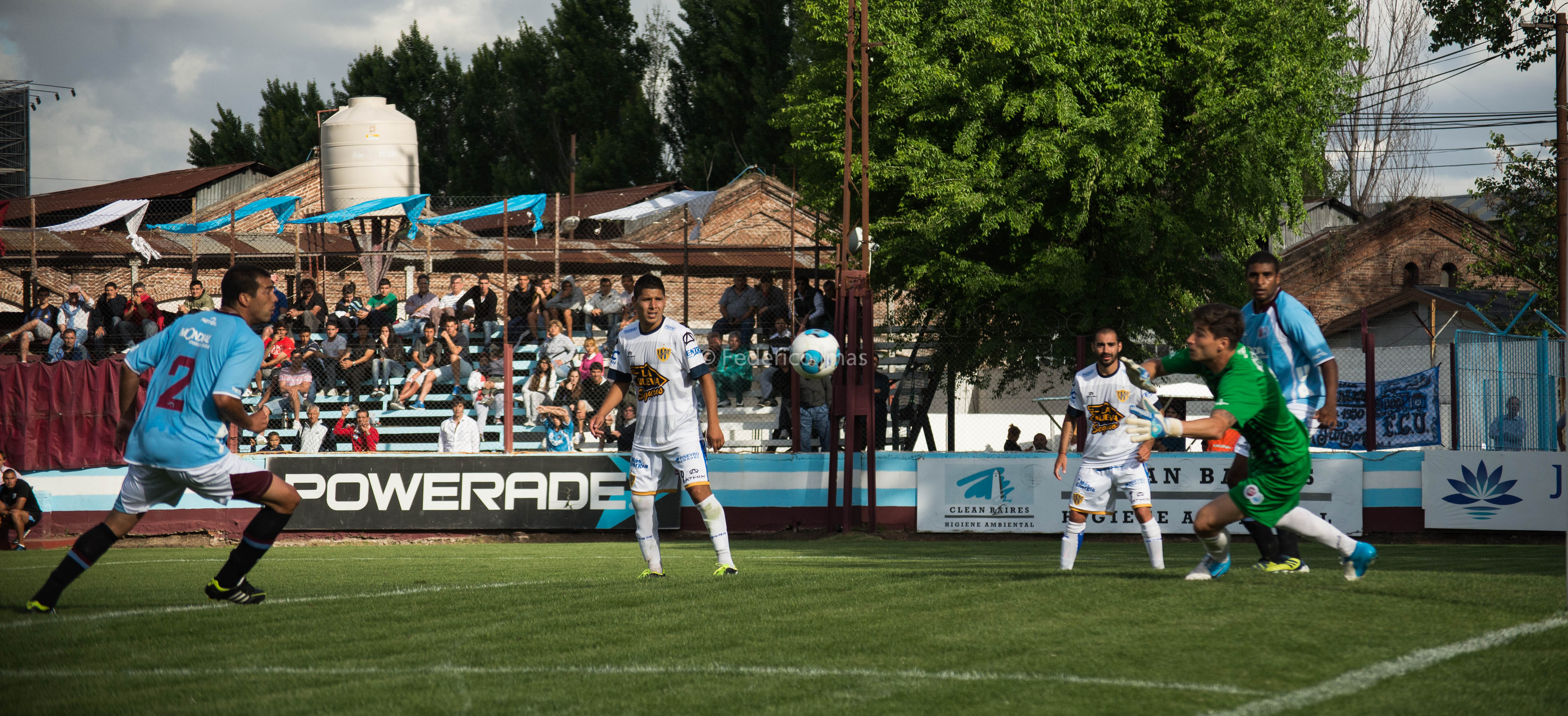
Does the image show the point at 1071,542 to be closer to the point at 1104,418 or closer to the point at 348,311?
the point at 1104,418

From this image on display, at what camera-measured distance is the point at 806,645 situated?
570cm

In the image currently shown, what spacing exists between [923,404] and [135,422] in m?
13.3

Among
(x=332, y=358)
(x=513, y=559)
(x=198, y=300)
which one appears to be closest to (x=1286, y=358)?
(x=513, y=559)

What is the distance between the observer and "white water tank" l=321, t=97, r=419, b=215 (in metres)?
31.6

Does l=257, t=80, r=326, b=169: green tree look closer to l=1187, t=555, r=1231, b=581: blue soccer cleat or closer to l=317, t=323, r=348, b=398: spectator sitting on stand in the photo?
l=317, t=323, r=348, b=398: spectator sitting on stand

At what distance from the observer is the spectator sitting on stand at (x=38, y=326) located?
2067cm

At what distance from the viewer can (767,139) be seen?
4881cm

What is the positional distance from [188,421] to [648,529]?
11.0 feet

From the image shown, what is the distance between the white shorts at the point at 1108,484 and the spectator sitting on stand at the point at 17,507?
14.1 metres

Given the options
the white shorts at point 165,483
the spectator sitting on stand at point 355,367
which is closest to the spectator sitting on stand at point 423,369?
the spectator sitting on stand at point 355,367

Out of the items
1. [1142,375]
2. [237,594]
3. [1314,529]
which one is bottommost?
[237,594]

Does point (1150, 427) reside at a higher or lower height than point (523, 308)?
lower

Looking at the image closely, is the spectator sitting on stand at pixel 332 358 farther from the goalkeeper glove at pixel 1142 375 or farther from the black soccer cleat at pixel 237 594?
the goalkeeper glove at pixel 1142 375

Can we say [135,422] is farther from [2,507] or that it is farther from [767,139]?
[767,139]
